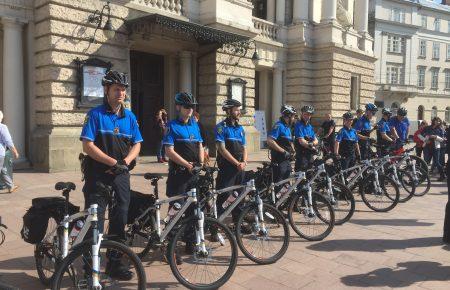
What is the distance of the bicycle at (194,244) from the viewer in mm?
3918

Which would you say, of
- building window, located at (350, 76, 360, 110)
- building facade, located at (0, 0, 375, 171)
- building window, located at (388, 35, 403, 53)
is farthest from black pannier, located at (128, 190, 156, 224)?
building window, located at (388, 35, 403, 53)

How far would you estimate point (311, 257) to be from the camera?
4922 millimetres

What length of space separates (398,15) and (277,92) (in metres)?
36.7

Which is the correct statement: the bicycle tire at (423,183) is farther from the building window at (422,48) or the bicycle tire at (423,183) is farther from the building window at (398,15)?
the building window at (422,48)

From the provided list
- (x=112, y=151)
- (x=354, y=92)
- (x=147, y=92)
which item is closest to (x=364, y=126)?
(x=112, y=151)

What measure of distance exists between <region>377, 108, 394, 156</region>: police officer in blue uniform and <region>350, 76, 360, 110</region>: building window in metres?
13.2

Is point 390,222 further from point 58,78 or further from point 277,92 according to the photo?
point 277,92

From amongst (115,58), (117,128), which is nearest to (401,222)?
(117,128)

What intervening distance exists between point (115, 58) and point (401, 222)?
8854 millimetres

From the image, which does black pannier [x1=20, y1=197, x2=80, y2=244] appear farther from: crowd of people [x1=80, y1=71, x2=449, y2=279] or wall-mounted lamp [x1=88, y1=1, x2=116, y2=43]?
wall-mounted lamp [x1=88, y1=1, x2=116, y2=43]

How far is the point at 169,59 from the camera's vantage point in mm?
15742

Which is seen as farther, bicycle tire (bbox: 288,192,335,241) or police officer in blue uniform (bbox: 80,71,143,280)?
bicycle tire (bbox: 288,192,335,241)

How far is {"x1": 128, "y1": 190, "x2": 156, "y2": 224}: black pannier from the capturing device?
14.3 ft

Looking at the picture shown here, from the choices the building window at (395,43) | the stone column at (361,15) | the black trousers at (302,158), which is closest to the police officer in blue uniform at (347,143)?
the black trousers at (302,158)
